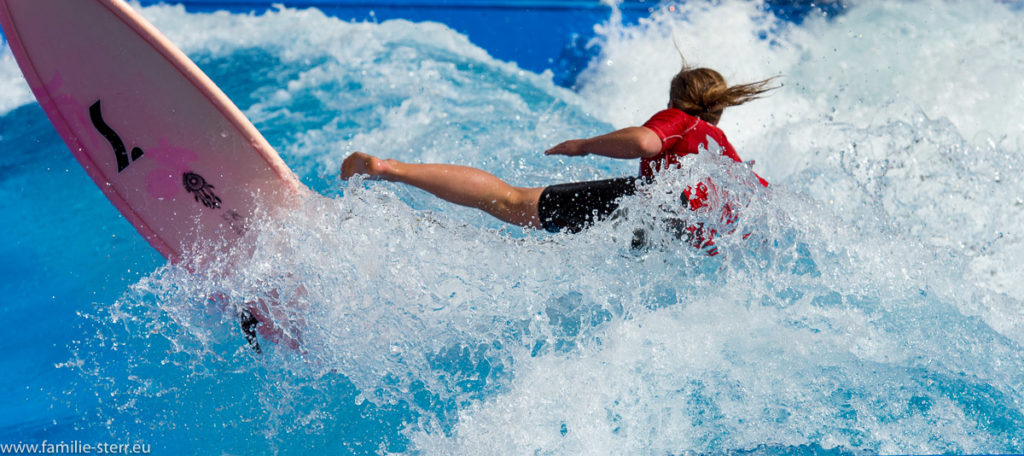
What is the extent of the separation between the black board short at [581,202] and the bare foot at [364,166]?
0.54 m

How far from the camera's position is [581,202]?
264cm

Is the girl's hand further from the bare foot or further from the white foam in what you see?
the white foam

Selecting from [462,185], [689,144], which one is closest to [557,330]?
[462,185]

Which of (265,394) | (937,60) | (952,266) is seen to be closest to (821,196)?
(952,266)

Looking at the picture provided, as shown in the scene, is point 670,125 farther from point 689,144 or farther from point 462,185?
point 462,185

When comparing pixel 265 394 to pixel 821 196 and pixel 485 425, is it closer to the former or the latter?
pixel 485 425

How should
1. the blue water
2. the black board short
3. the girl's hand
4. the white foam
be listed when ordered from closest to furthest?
the blue water, the girl's hand, the black board short, the white foam

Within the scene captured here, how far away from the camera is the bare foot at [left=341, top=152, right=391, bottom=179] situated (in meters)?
2.42

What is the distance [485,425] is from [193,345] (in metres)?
1.04

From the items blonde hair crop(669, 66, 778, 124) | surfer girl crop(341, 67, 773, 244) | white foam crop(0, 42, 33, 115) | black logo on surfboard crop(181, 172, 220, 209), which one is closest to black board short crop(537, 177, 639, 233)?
surfer girl crop(341, 67, 773, 244)

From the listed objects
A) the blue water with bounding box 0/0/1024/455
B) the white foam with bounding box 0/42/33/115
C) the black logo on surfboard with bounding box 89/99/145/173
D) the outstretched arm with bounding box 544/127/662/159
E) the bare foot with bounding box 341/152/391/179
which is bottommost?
the blue water with bounding box 0/0/1024/455

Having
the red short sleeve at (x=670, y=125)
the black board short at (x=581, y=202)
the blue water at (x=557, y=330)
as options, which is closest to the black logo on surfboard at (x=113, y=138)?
the blue water at (x=557, y=330)

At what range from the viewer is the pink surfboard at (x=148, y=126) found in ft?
7.94

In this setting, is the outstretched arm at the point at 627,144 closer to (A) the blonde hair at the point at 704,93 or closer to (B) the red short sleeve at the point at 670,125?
(B) the red short sleeve at the point at 670,125
